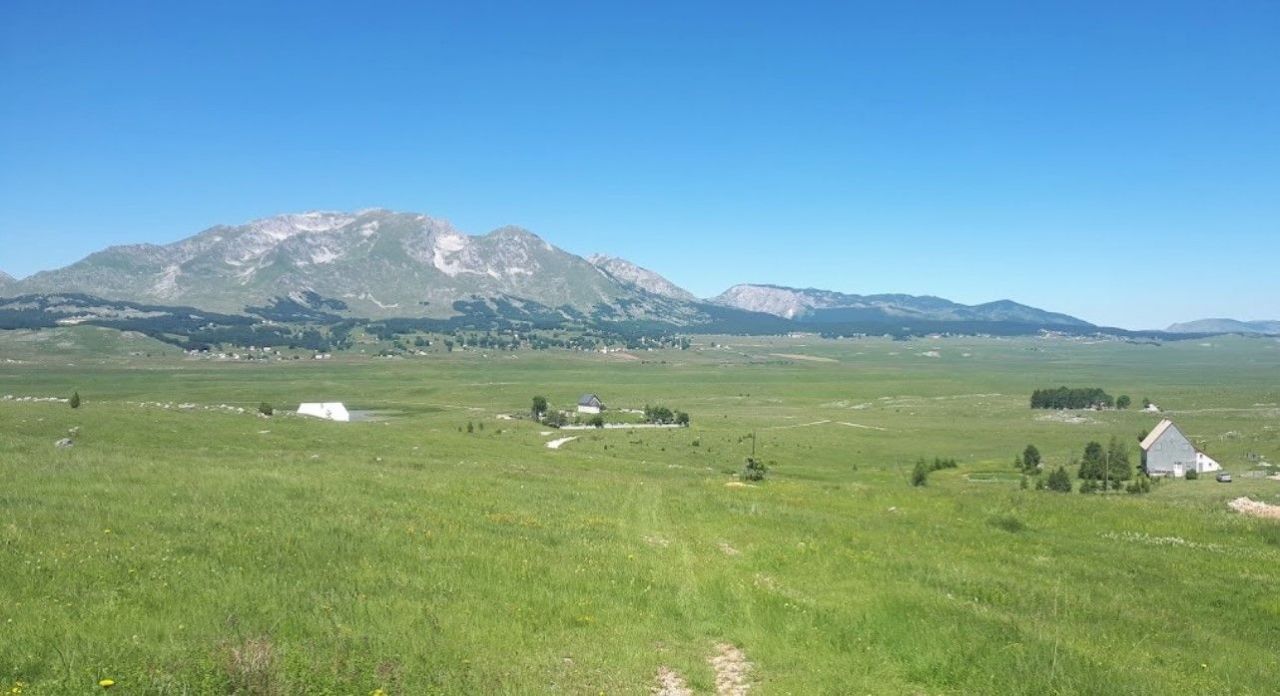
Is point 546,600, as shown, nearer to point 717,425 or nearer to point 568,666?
point 568,666

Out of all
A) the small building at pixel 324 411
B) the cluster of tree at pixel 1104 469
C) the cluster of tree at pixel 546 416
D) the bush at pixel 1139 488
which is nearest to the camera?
the bush at pixel 1139 488

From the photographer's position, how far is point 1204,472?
290ft

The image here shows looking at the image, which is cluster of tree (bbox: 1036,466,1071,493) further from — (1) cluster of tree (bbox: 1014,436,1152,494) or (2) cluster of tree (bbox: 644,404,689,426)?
(2) cluster of tree (bbox: 644,404,689,426)

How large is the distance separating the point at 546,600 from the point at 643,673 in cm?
362

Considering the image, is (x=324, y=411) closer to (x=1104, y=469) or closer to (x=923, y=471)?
(x=923, y=471)

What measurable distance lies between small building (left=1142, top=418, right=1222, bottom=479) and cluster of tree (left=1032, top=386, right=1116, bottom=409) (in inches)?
4111

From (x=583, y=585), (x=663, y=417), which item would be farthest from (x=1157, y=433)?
(x=583, y=585)

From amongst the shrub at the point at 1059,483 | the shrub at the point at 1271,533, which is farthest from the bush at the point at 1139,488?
the shrub at the point at 1271,533

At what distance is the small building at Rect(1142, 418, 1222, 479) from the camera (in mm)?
91625

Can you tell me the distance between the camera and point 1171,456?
303 ft

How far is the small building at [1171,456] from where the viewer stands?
9162 centimetres

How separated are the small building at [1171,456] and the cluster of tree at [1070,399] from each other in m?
104

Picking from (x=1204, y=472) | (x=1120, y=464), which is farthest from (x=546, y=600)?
(x=1204, y=472)

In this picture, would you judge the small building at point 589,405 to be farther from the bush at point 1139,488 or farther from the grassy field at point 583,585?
the grassy field at point 583,585
